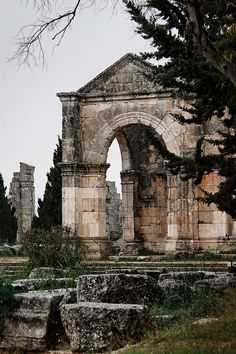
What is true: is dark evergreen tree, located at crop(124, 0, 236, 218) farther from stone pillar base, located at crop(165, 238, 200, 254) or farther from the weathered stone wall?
the weathered stone wall

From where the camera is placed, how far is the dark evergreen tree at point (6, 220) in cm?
3475

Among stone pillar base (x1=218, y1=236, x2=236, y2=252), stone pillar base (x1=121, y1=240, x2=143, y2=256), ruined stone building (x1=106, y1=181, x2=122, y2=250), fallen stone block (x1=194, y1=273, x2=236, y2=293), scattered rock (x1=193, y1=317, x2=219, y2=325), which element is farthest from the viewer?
ruined stone building (x1=106, y1=181, x2=122, y2=250)

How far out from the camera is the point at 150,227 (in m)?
28.1

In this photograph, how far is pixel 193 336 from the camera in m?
10.0

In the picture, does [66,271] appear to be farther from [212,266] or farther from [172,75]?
[172,75]

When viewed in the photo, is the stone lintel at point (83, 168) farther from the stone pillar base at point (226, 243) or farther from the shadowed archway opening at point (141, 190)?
the stone pillar base at point (226, 243)

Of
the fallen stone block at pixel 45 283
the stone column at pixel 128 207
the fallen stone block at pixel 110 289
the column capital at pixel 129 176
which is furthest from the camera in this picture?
the column capital at pixel 129 176

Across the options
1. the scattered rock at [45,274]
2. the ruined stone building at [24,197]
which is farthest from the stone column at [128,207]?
the scattered rock at [45,274]

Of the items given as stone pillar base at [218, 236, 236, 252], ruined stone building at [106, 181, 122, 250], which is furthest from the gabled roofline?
ruined stone building at [106, 181, 122, 250]

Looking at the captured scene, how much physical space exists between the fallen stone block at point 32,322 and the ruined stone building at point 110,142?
35.4 ft

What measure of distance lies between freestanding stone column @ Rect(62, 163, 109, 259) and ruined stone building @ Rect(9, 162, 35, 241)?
12317 millimetres

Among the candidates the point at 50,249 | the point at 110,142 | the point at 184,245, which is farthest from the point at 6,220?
the point at 50,249

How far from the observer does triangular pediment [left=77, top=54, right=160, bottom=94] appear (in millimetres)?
24359

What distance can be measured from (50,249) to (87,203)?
4880 mm
